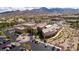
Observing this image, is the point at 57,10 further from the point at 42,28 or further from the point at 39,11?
the point at 42,28

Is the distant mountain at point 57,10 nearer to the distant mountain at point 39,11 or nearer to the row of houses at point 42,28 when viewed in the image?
the distant mountain at point 39,11

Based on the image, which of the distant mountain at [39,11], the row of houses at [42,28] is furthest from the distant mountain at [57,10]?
the row of houses at [42,28]

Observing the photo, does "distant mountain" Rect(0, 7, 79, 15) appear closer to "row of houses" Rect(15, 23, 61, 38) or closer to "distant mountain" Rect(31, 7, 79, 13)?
"distant mountain" Rect(31, 7, 79, 13)

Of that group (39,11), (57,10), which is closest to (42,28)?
(39,11)

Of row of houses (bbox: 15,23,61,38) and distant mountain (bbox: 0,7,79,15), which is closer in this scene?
row of houses (bbox: 15,23,61,38)

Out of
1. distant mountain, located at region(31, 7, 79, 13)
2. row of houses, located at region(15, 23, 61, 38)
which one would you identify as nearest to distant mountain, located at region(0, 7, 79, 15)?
distant mountain, located at region(31, 7, 79, 13)
